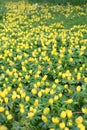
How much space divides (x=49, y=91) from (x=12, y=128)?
108 centimetres

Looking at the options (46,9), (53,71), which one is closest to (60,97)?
(53,71)

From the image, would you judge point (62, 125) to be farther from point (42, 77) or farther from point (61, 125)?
point (42, 77)

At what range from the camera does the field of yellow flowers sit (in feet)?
15.0

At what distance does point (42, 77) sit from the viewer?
6.20 m

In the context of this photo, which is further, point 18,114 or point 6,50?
point 6,50

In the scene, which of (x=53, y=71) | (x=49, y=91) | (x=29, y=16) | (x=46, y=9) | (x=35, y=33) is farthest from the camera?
(x=46, y=9)

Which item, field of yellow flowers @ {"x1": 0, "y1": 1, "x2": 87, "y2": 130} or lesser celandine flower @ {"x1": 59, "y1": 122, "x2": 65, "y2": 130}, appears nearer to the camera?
lesser celandine flower @ {"x1": 59, "y1": 122, "x2": 65, "y2": 130}

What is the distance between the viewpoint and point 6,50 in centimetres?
741

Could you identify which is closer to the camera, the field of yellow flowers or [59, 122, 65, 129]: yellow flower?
[59, 122, 65, 129]: yellow flower

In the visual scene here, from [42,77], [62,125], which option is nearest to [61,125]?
[62,125]

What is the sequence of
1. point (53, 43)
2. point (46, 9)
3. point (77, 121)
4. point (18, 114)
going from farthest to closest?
point (46, 9) < point (53, 43) < point (18, 114) < point (77, 121)

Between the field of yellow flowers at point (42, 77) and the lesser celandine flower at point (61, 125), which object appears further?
the field of yellow flowers at point (42, 77)

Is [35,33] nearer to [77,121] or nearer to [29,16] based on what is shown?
[29,16]

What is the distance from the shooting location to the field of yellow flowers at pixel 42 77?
4.57m
